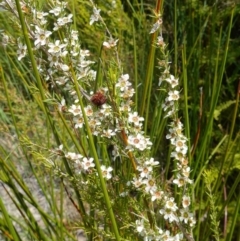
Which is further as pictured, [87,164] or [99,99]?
[87,164]

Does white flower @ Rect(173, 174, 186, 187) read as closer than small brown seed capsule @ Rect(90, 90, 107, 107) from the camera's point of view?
No

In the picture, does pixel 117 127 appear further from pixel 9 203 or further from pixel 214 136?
pixel 9 203

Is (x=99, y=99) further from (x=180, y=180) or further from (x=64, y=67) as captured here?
(x=180, y=180)

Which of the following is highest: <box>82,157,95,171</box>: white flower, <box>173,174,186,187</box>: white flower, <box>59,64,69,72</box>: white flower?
<box>59,64,69,72</box>: white flower

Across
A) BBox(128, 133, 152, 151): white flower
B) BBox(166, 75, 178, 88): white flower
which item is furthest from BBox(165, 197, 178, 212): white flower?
BBox(166, 75, 178, 88): white flower

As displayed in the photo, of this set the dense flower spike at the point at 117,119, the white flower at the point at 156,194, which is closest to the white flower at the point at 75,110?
the dense flower spike at the point at 117,119

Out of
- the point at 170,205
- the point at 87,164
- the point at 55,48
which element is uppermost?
the point at 55,48

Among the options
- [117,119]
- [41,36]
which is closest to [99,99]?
[117,119]

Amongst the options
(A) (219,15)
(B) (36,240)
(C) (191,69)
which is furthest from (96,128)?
(A) (219,15)

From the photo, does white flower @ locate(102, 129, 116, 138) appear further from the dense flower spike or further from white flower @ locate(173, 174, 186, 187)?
white flower @ locate(173, 174, 186, 187)

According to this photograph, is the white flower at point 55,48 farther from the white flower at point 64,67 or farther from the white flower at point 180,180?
the white flower at point 180,180

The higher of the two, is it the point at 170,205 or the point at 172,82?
the point at 172,82
